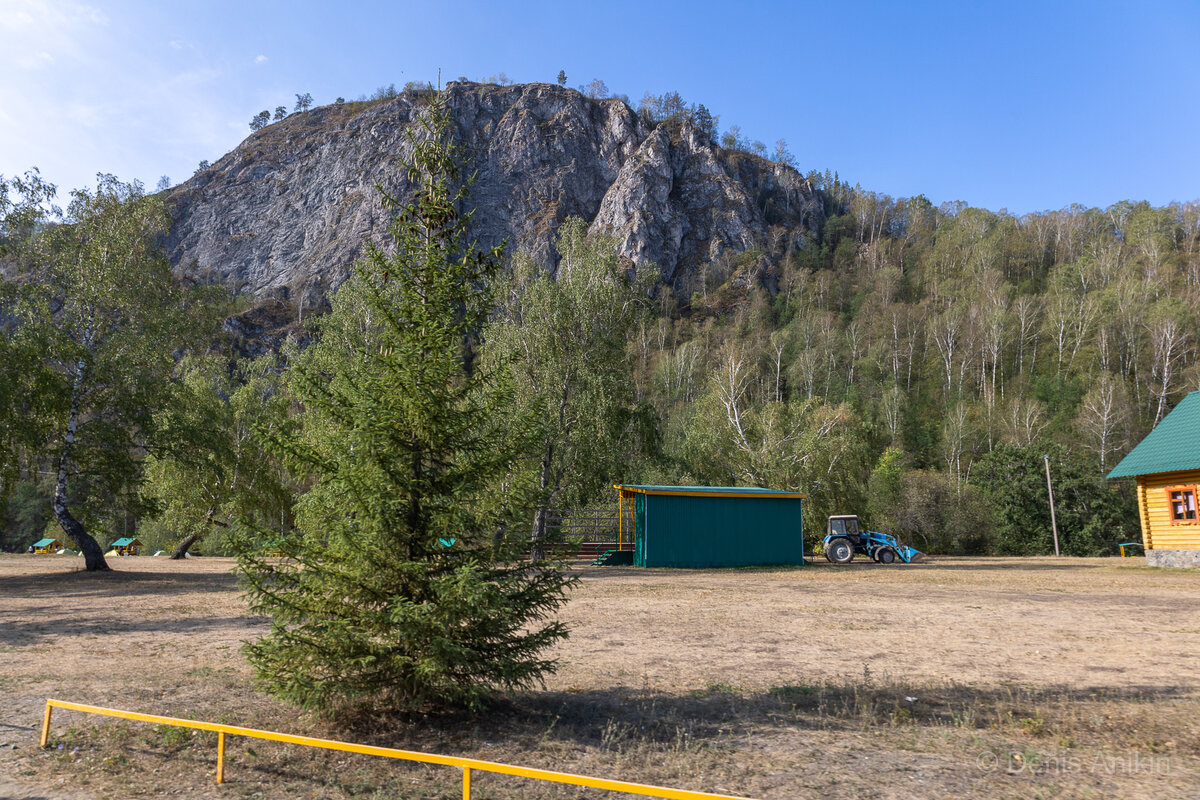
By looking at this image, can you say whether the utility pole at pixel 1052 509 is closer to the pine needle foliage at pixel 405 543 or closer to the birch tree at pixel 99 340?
the pine needle foliage at pixel 405 543

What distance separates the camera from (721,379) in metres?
39.7

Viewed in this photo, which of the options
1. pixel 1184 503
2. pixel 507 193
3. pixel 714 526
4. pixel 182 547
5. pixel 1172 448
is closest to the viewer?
pixel 1184 503

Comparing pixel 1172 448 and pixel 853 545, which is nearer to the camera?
pixel 1172 448

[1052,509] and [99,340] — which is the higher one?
[99,340]

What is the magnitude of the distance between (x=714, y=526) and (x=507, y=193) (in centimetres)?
8925

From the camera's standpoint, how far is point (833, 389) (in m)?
63.2

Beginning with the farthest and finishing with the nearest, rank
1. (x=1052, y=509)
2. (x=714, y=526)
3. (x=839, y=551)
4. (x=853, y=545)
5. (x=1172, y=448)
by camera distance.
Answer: (x=1052, y=509)
(x=853, y=545)
(x=839, y=551)
(x=714, y=526)
(x=1172, y=448)

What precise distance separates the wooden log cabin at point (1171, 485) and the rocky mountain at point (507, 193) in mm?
75281

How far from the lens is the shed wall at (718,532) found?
24.9 meters

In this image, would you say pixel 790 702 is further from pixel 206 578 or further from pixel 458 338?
pixel 206 578

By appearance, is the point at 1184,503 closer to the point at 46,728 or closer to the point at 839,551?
the point at 839,551

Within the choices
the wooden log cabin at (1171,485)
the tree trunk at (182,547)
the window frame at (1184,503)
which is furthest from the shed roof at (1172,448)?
the tree trunk at (182,547)

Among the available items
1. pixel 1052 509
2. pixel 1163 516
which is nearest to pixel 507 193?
pixel 1052 509

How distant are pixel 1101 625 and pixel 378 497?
11.9 metres
